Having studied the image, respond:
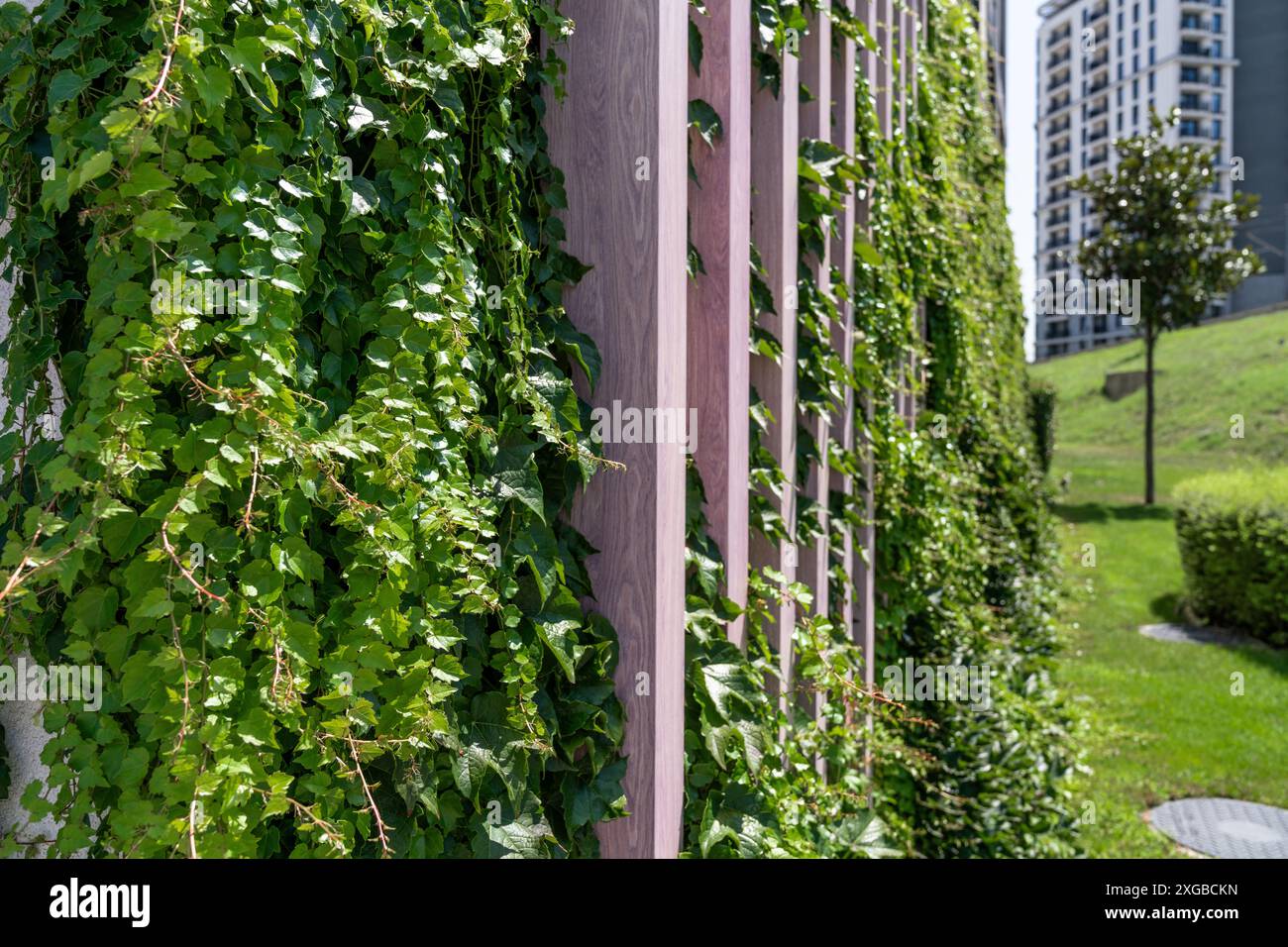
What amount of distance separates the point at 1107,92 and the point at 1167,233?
61545 millimetres

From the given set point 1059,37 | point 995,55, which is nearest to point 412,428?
point 995,55

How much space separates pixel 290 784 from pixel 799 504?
1683 mm

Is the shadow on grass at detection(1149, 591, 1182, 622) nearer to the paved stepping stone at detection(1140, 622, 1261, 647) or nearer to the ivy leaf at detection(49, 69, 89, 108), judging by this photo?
the paved stepping stone at detection(1140, 622, 1261, 647)

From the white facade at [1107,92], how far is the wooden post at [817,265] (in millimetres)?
57248

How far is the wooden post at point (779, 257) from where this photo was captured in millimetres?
2254

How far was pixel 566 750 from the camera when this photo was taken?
157cm

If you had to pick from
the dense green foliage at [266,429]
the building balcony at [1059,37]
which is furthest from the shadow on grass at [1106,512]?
the building balcony at [1059,37]

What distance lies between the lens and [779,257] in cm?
228

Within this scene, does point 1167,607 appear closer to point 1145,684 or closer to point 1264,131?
point 1145,684

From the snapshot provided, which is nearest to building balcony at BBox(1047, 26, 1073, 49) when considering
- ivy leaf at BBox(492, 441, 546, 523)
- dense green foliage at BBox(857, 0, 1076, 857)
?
dense green foliage at BBox(857, 0, 1076, 857)

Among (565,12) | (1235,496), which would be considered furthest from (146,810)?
(1235,496)

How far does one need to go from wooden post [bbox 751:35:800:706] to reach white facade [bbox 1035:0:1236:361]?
5765 centimetres

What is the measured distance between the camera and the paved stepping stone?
7.39 meters

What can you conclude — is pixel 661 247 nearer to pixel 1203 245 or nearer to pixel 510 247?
pixel 510 247
